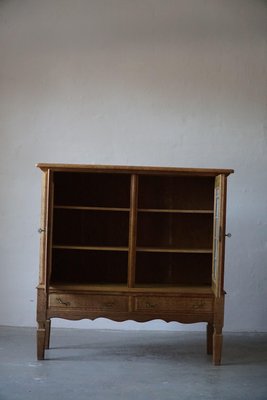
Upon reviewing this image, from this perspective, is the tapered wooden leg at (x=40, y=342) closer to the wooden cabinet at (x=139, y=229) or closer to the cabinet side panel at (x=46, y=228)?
the cabinet side panel at (x=46, y=228)

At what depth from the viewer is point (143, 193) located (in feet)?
14.7

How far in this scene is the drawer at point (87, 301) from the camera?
3.89 meters

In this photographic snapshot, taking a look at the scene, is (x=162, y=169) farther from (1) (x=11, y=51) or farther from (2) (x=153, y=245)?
(1) (x=11, y=51)

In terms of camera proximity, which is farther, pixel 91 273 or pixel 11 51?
pixel 11 51

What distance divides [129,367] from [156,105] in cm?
232

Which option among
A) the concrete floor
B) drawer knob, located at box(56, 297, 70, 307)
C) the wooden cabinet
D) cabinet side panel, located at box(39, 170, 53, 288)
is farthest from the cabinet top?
the concrete floor

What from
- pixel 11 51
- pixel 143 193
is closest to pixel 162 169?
pixel 143 193

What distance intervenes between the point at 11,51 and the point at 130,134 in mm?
1343

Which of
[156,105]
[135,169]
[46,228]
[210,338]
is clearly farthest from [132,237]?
[156,105]

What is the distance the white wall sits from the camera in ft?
15.5

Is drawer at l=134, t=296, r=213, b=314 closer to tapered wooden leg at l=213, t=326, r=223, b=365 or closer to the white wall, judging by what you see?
tapered wooden leg at l=213, t=326, r=223, b=365

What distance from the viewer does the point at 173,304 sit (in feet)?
12.8

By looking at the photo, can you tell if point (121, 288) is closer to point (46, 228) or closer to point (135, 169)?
point (46, 228)

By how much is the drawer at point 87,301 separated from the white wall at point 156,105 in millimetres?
897
